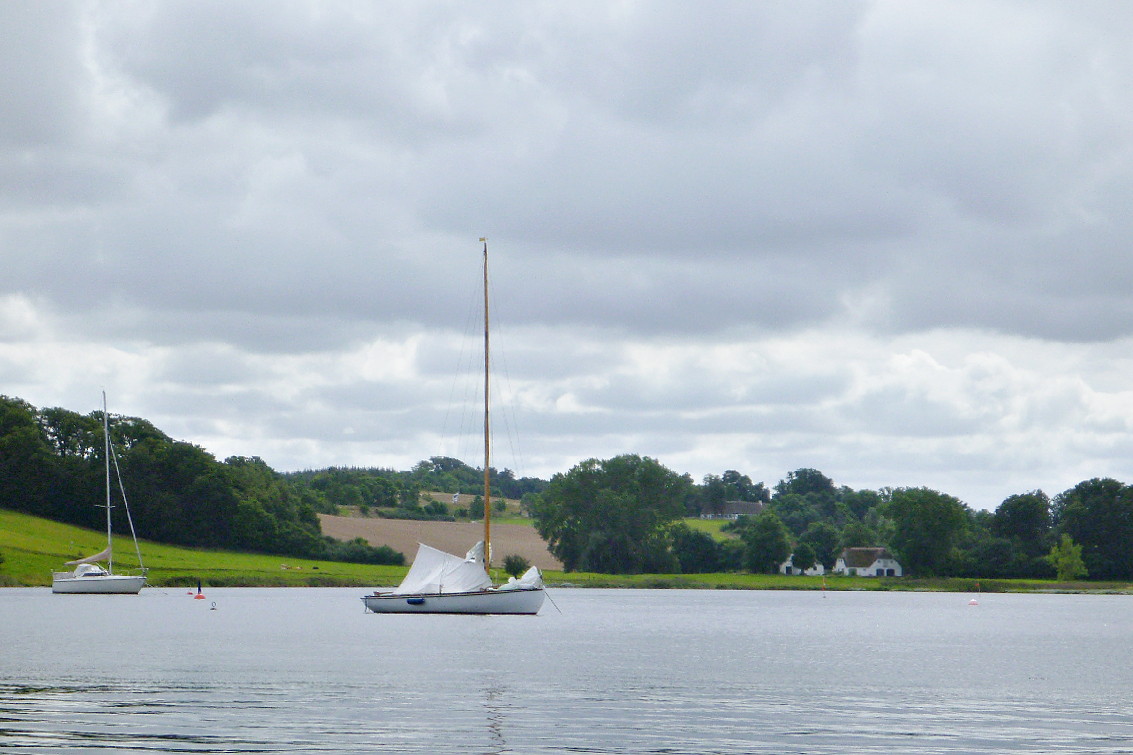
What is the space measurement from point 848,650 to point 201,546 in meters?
120

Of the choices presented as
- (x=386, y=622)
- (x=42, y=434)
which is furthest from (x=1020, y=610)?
(x=42, y=434)

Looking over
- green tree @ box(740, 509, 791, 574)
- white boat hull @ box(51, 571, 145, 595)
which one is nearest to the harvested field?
green tree @ box(740, 509, 791, 574)

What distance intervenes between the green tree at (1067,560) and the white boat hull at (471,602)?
98406 millimetres

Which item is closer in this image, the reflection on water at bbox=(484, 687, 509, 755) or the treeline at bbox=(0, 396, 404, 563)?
the reflection on water at bbox=(484, 687, 509, 755)

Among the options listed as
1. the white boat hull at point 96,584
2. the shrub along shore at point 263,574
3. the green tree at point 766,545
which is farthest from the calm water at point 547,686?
the green tree at point 766,545

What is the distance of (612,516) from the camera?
174 meters

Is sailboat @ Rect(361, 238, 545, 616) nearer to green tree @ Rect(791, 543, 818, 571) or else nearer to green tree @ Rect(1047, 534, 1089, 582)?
green tree @ Rect(1047, 534, 1089, 582)

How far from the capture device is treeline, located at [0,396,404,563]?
16500 centimetres

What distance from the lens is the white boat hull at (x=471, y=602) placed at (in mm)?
83188

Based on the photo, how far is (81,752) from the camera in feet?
89.8

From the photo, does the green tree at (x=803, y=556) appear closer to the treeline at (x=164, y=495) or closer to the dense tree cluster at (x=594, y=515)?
the dense tree cluster at (x=594, y=515)

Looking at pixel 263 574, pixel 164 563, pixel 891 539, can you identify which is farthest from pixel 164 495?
pixel 891 539

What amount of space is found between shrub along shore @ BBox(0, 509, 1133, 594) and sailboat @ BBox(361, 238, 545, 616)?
1944 inches

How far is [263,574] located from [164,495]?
2686cm
